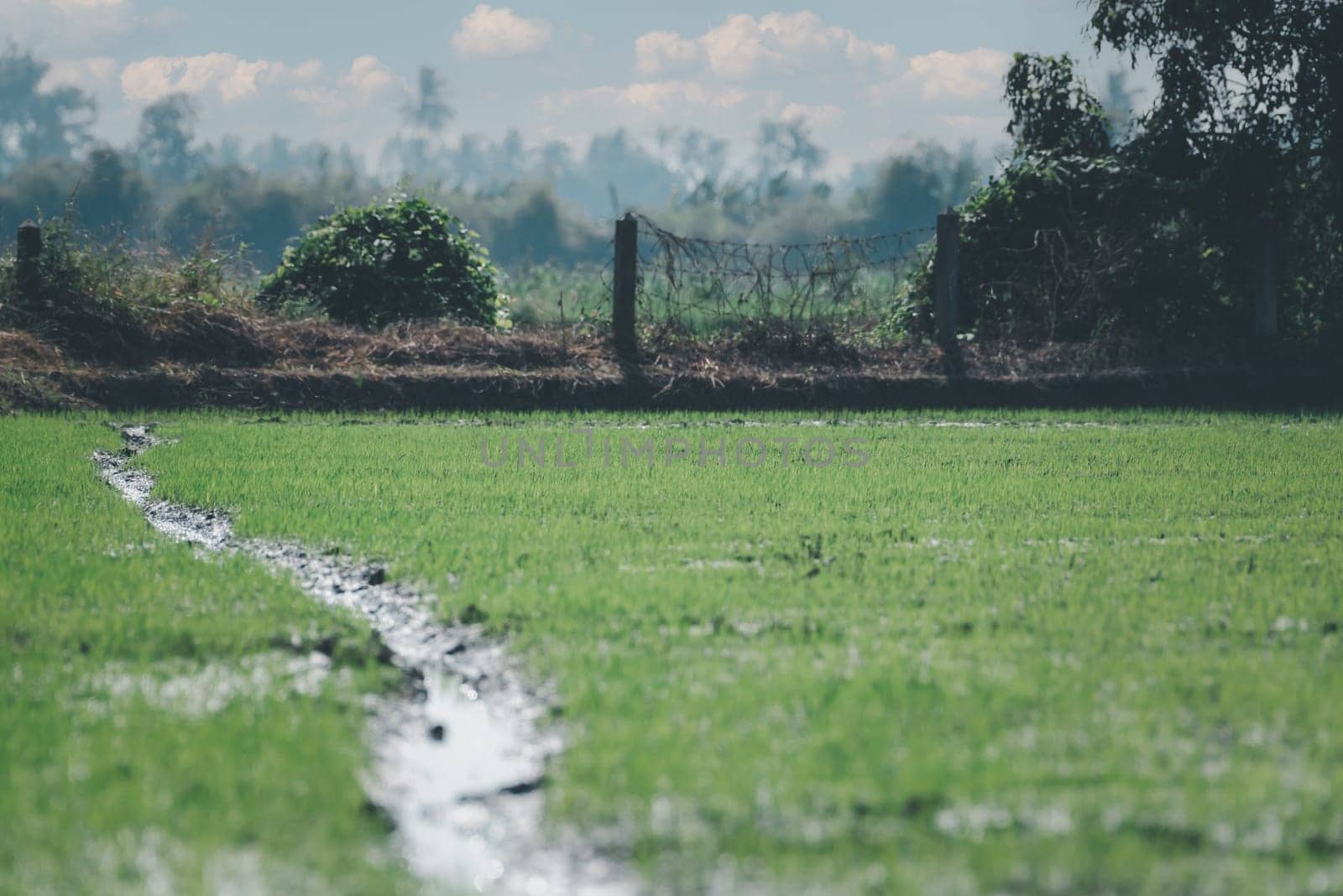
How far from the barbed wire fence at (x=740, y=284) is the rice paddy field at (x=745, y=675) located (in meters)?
6.09

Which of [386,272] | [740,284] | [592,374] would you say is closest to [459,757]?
[592,374]

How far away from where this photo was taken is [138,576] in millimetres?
5551

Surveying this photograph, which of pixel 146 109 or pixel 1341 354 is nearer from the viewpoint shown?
pixel 1341 354

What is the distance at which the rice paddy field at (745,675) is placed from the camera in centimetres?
295

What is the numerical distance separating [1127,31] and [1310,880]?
577 inches

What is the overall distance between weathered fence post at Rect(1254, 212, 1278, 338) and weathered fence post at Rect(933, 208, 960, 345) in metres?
3.30

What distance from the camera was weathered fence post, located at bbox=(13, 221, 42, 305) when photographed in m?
13.7

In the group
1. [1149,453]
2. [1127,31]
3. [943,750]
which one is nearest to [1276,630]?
[943,750]

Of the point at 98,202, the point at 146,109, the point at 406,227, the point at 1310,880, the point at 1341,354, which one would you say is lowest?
the point at 1310,880

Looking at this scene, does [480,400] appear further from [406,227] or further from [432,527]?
[432,527]

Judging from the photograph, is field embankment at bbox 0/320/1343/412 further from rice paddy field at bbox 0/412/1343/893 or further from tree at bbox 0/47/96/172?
tree at bbox 0/47/96/172

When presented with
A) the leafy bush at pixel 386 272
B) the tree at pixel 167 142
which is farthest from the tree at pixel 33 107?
the leafy bush at pixel 386 272

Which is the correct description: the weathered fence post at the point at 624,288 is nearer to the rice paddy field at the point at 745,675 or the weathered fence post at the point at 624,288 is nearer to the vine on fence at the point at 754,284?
the vine on fence at the point at 754,284

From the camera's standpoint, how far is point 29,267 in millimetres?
13750
